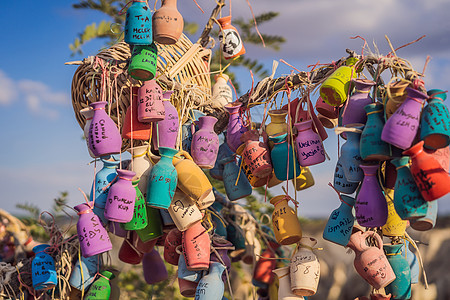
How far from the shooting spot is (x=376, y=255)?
6.55 ft

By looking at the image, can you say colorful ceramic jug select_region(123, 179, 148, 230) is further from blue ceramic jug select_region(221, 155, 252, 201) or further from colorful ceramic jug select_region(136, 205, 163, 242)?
blue ceramic jug select_region(221, 155, 252, 201)

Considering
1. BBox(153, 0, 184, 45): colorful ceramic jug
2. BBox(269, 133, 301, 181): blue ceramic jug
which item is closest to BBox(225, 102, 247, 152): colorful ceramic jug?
BBox(269, 133, 301, 181): blue ceramic jug

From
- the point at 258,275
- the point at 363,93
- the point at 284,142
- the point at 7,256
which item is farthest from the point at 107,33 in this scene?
the point at 363,93

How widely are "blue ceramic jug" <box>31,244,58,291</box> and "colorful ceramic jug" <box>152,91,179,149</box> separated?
2.66ft

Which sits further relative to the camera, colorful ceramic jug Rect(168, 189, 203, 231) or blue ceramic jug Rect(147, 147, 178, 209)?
colorful ceramic jug Rect(168, 189, 203, 231)

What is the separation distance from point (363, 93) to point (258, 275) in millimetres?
1503

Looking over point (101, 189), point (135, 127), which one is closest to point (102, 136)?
point (135, 127)

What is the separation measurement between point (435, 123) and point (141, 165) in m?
1.13

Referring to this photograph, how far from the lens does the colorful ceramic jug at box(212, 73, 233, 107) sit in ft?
8.90

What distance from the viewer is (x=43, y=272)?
247 cm

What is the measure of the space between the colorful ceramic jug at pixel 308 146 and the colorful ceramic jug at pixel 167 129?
0.50m

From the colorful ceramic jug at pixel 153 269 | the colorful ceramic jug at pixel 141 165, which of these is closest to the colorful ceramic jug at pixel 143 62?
the colorful ceramic jug at pixel 141 165

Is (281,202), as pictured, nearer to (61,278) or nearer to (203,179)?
(203,179)

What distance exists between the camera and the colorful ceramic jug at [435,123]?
1613 millimetres
